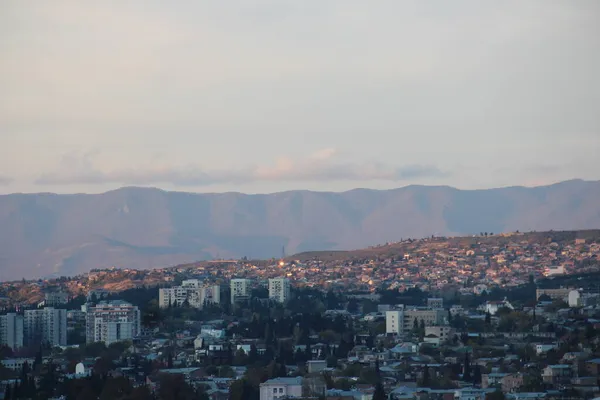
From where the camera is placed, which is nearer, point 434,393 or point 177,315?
point 434,393

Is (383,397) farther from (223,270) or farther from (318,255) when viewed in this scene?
(318,255)

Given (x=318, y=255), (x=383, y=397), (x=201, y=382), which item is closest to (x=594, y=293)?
(x=201, y=382)

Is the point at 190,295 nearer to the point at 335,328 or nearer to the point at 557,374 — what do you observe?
the point at 335,328

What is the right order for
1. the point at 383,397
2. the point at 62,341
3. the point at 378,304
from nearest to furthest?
the point at 383,397
the point at 62,341
the point at 378,304

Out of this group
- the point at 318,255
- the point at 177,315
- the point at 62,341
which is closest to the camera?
the point at 62,341

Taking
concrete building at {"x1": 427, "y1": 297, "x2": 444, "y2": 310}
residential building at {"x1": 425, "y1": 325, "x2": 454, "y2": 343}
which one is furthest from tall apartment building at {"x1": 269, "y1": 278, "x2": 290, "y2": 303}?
residential building at {"x1": 425, "y1": 325, "x2": 454, "y2": 343}

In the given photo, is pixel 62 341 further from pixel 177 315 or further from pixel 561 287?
pixel 561 287

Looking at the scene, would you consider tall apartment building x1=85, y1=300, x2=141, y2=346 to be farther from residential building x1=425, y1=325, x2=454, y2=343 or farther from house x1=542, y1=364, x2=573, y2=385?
house x1=542, y1=364, x2=573, y2=385
